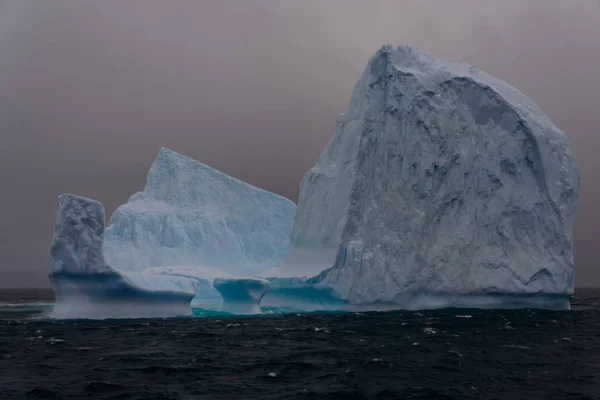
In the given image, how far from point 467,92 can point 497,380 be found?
638 inches

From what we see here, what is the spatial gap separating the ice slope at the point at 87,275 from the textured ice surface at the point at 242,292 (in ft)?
11.1

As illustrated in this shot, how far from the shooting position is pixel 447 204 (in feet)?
76.5

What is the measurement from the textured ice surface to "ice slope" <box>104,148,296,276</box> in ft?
29.4

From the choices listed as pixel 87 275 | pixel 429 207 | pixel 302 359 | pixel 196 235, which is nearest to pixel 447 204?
pixel 429 207

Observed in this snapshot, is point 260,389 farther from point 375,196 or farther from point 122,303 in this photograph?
point 375,196

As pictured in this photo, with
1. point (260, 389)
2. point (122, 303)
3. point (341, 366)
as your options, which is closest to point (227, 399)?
point (260, 389)

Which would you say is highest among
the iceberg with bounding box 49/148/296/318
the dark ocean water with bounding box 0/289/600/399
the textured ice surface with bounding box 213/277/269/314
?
the iceberg with bounding box 49/148/296/318

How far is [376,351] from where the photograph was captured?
12836 mm

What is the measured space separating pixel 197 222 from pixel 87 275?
1531 centimetres

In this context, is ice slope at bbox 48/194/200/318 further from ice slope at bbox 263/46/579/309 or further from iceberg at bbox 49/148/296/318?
A: ice slope at bbox 263/46/579/309

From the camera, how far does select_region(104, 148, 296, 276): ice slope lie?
103ft

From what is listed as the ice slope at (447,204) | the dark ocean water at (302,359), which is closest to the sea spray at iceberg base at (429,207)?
the ice slope at (447,204)

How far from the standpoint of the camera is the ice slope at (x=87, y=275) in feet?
58.9

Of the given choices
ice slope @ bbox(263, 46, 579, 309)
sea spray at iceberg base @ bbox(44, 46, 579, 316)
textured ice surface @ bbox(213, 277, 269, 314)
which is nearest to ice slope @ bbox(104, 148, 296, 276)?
sea spray at iceberg base @ bbox(44, 46, 579, 316)
